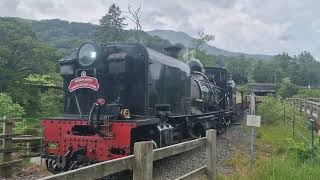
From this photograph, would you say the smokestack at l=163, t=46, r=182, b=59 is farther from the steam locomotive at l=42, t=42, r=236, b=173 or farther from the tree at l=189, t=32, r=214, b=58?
the tree at l=189, t=32, r=214, b=58

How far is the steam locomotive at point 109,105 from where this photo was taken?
8.88 m

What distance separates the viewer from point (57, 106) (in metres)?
28.7

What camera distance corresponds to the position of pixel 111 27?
81.2 meters

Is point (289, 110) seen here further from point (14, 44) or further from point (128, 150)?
point (14, 44)

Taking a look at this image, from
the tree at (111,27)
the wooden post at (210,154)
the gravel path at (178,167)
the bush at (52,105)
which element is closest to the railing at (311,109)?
the gravel path at (178,167)

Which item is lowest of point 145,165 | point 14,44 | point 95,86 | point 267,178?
point 267,178

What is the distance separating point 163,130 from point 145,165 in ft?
Result: 18.1

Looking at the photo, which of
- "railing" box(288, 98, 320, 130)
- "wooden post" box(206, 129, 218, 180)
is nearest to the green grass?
"wooden post" box(206, 129, 218, 180)

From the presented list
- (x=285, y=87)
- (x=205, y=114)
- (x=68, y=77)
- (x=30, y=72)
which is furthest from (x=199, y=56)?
(x=68, y=77)

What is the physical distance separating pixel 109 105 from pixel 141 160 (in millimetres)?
5088

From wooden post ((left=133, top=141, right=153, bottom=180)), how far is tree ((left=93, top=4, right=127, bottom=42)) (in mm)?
74689

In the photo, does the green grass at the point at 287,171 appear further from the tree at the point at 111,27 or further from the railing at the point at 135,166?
the tree at the point at 111,27

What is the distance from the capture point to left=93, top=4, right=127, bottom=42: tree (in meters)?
79.9

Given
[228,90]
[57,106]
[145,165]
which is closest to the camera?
[145,165]
